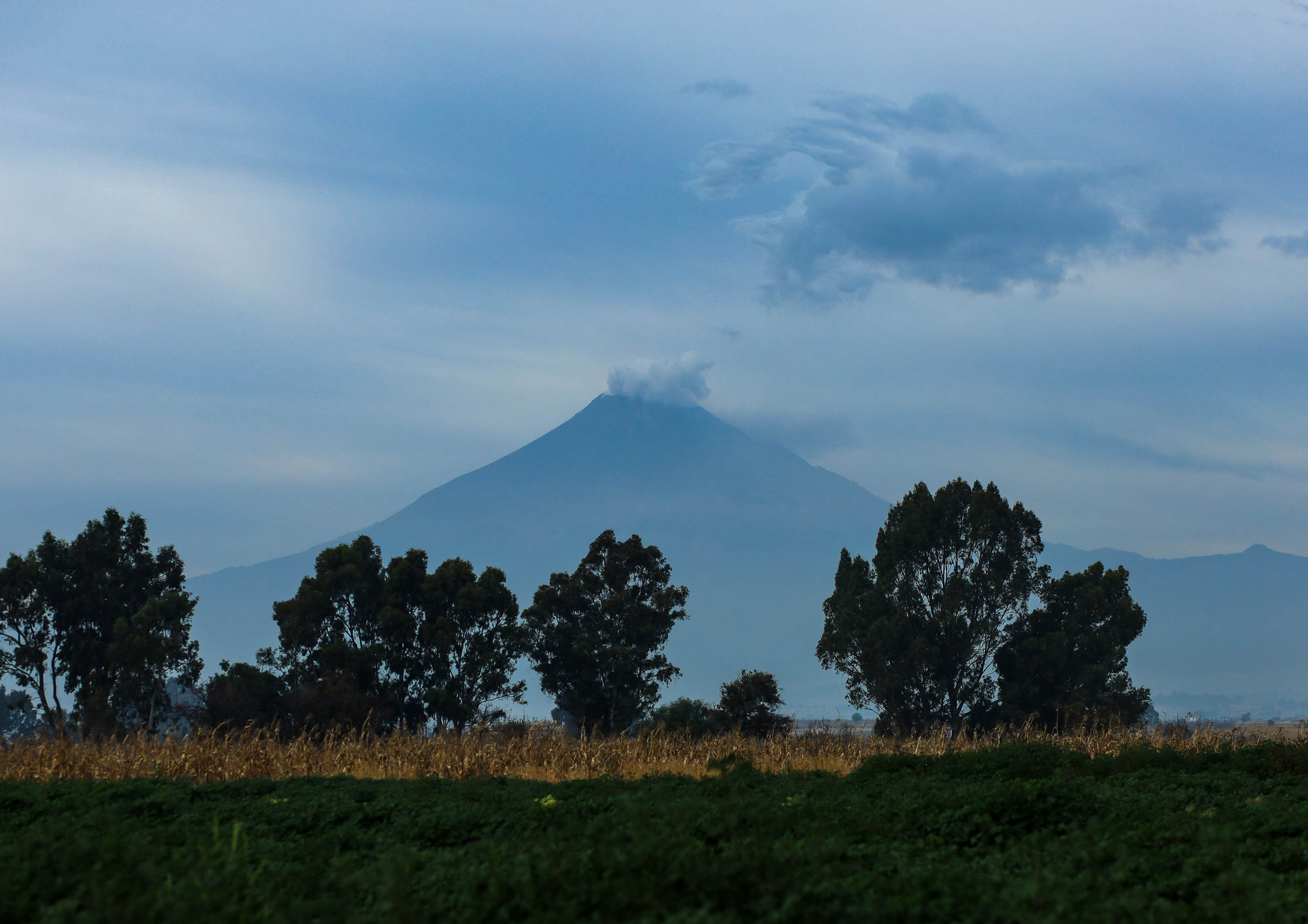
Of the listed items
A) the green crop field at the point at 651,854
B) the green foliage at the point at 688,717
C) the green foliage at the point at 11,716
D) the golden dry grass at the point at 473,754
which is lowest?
the green foliage at the point at 11,716

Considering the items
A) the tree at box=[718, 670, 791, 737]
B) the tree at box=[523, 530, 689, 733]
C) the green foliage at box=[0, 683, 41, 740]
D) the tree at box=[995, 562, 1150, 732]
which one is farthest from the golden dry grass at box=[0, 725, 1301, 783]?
the green foliage at box=[0, 683, 41, 740]

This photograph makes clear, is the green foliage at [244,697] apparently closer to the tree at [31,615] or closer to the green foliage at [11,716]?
the tree at [31,615]

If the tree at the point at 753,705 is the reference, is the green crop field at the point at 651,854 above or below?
above

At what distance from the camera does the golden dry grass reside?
15.8 meters

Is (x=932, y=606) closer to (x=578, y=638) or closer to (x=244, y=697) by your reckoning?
(x=578, y=638)

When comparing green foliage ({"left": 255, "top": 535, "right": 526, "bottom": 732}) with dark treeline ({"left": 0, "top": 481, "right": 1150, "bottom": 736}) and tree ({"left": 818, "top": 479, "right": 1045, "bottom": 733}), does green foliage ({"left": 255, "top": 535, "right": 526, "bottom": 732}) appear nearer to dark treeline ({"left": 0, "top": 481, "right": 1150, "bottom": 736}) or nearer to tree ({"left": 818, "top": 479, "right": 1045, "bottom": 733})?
dark treeline ({"left": 0, "top": 481, "right": 1150, "bottom": 736})

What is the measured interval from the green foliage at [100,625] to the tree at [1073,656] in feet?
94.3

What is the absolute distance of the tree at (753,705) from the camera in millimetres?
34312

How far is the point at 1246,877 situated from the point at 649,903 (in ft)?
11.9

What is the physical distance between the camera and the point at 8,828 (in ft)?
30.9

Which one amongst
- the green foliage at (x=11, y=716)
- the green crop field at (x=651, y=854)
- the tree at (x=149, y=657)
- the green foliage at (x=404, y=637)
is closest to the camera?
the green crop field at (x=651, y=854)

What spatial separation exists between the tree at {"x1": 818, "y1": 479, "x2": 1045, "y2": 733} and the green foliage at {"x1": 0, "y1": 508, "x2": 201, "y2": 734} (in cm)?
2341

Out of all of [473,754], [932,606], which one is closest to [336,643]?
[473,754]

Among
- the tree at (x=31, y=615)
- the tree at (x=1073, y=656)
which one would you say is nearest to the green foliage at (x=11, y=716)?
the tree at (x=31, y=615)
